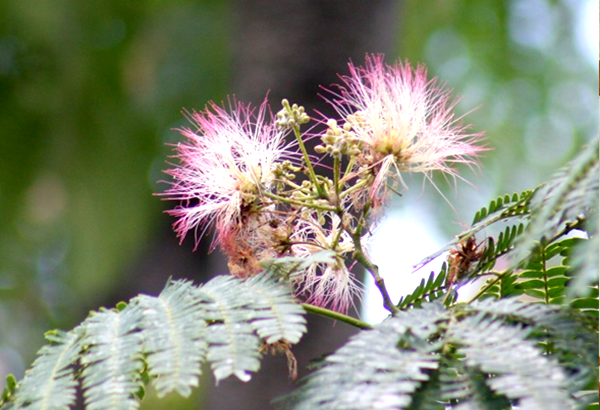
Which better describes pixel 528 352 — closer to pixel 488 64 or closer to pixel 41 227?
pixel 41 227

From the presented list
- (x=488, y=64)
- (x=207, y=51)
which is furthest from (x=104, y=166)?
(x=488, y=64)

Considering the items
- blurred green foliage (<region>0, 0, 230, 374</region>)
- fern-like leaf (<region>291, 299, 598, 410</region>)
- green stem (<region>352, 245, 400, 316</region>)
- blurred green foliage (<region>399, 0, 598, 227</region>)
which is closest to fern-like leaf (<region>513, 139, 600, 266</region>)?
fern-like leaf (<region>291, 299, 598, 410</region>)

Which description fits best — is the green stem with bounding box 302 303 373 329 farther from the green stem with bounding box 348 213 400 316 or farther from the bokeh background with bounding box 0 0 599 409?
the bokeh background with bounding box 0 0 599 409

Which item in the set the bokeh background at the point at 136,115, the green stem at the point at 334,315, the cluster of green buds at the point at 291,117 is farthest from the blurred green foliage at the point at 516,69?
the green stem at the point at 334,315

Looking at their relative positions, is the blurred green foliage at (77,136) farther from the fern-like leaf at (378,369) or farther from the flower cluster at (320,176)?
the fern-like leaf at (378,369)

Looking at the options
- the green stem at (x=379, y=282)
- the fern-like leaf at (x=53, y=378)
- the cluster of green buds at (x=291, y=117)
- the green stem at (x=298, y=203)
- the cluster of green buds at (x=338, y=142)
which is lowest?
the fern-like leaf at (x=53, y=378)

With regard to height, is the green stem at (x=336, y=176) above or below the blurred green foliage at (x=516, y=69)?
below
